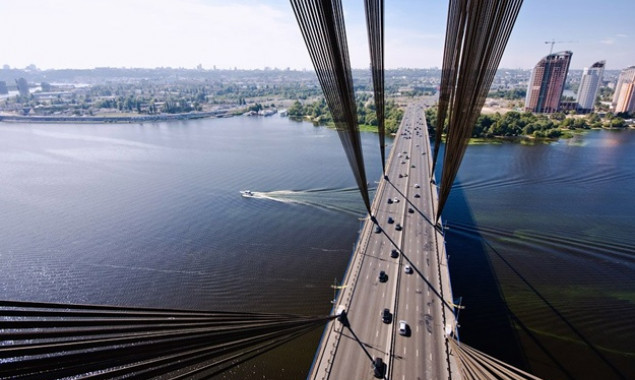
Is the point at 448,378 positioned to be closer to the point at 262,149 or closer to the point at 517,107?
the point at 262,149

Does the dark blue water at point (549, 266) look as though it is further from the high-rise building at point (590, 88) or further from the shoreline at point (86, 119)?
the shoreline at point (86, 119)

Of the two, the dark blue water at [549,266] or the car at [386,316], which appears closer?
the car at [386,316]

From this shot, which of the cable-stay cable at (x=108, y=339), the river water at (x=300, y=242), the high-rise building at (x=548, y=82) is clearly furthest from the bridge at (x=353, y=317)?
the high-rise building at (x=548, y=82)

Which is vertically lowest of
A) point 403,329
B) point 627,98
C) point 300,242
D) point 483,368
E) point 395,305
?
point 300,242

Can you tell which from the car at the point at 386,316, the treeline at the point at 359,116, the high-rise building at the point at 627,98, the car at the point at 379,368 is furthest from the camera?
the high-rise building at the point at 627,98

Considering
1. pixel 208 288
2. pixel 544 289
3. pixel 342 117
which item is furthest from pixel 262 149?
pixel 544 289

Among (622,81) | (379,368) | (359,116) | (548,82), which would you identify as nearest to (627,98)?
(548,82)

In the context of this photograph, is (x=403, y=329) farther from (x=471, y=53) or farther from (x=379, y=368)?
(x=471, y=53)
